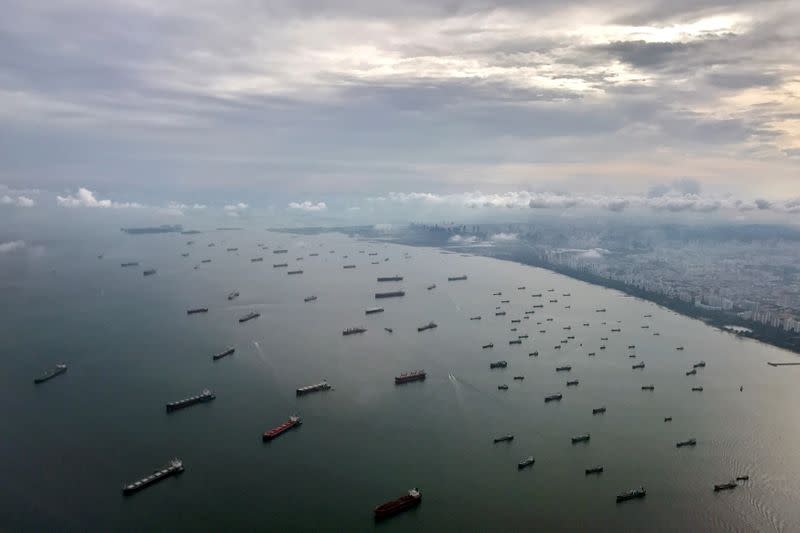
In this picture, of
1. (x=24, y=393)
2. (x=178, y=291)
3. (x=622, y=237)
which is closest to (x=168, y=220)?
(x=178, y=291)

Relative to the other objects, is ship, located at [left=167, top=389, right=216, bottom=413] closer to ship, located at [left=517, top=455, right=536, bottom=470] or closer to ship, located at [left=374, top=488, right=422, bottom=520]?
ship, located at [left=374, top=488, right=422, bottom=520]

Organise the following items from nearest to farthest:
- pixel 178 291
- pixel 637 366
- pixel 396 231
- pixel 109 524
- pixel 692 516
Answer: pixel 109 524, pixel 692 516, pixel 637 366, pixel 178 291, pixel 396 231

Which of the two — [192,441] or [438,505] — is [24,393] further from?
[438,505]

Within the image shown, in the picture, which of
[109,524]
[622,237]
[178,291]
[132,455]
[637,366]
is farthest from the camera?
[622,237]

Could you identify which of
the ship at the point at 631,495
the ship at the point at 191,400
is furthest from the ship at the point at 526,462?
the ship at the point at 191,400

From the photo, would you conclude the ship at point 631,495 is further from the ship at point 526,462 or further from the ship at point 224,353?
the ship at point 224,353

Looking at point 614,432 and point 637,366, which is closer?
point 614,432
